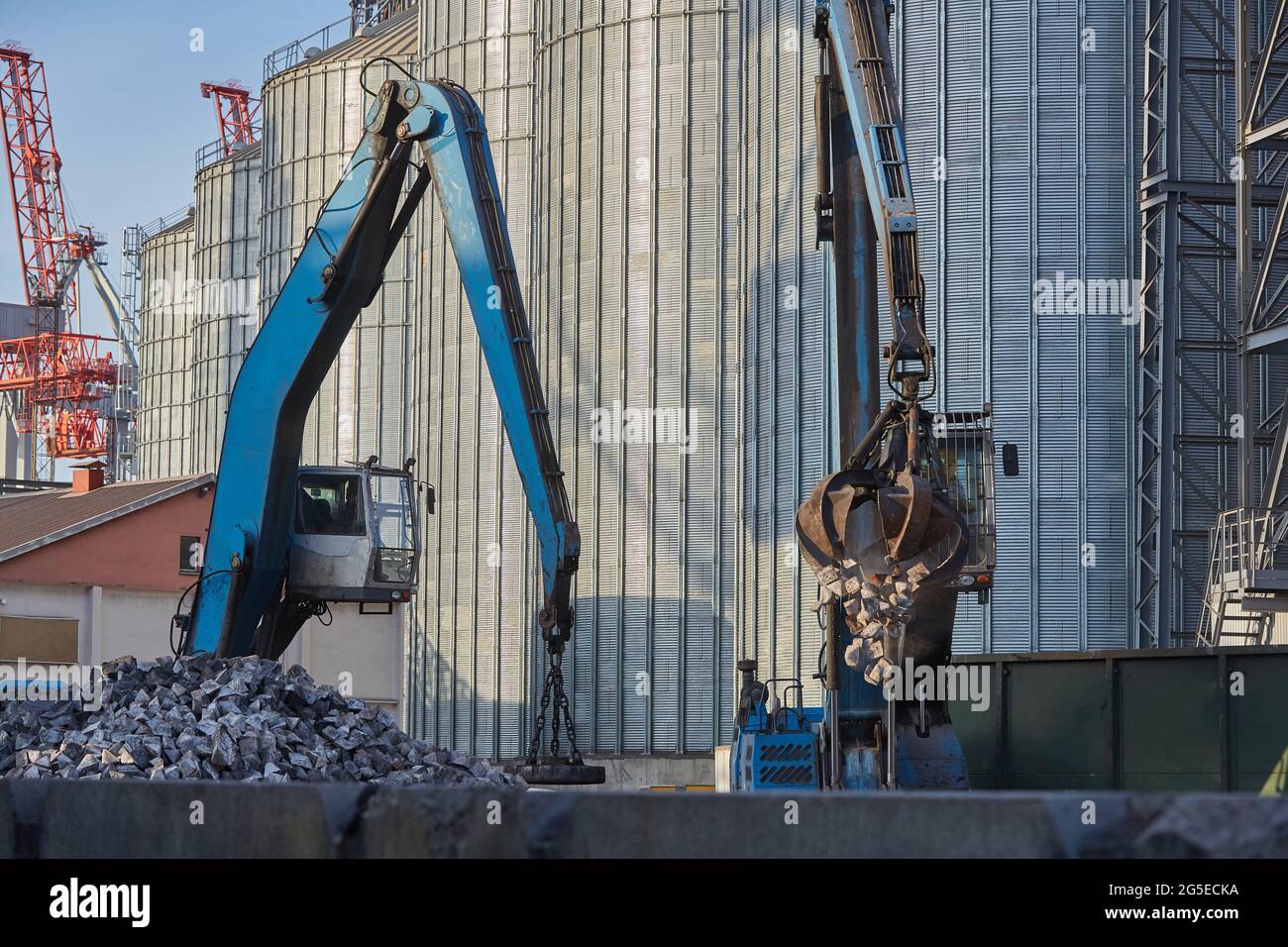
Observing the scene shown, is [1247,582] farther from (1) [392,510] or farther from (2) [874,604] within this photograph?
(2) [874,604]

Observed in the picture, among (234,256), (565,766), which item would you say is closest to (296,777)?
(565,766)

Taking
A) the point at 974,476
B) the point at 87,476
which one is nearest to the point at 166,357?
the point at 87,476

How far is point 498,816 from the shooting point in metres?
3.12

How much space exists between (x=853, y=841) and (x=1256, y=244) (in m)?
28.6

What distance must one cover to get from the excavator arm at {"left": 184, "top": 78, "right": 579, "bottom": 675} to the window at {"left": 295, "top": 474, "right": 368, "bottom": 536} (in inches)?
21.8

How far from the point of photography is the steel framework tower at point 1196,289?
2747cm

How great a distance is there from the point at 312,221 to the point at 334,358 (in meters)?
38.1

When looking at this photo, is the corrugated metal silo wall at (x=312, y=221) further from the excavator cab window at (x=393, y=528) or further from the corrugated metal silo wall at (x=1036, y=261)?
the excavator cab window at (x=393, y=528)

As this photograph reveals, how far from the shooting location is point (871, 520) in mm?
12672

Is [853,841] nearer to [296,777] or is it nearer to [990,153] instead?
[296,777]

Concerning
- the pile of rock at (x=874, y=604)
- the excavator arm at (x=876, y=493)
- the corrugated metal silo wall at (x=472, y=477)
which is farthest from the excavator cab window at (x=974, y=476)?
the corrugated metal silo wall at (x=472, y=477)

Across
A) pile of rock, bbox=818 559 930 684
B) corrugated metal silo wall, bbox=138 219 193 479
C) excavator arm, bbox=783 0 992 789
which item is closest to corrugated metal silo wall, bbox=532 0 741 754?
excavator arm, bbox=783 0 992 789

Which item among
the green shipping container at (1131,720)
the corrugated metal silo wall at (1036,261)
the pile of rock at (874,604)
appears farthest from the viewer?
the corrugated metal silo wall at (1036,261)

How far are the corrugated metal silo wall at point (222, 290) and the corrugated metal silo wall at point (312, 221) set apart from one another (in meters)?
3.43
